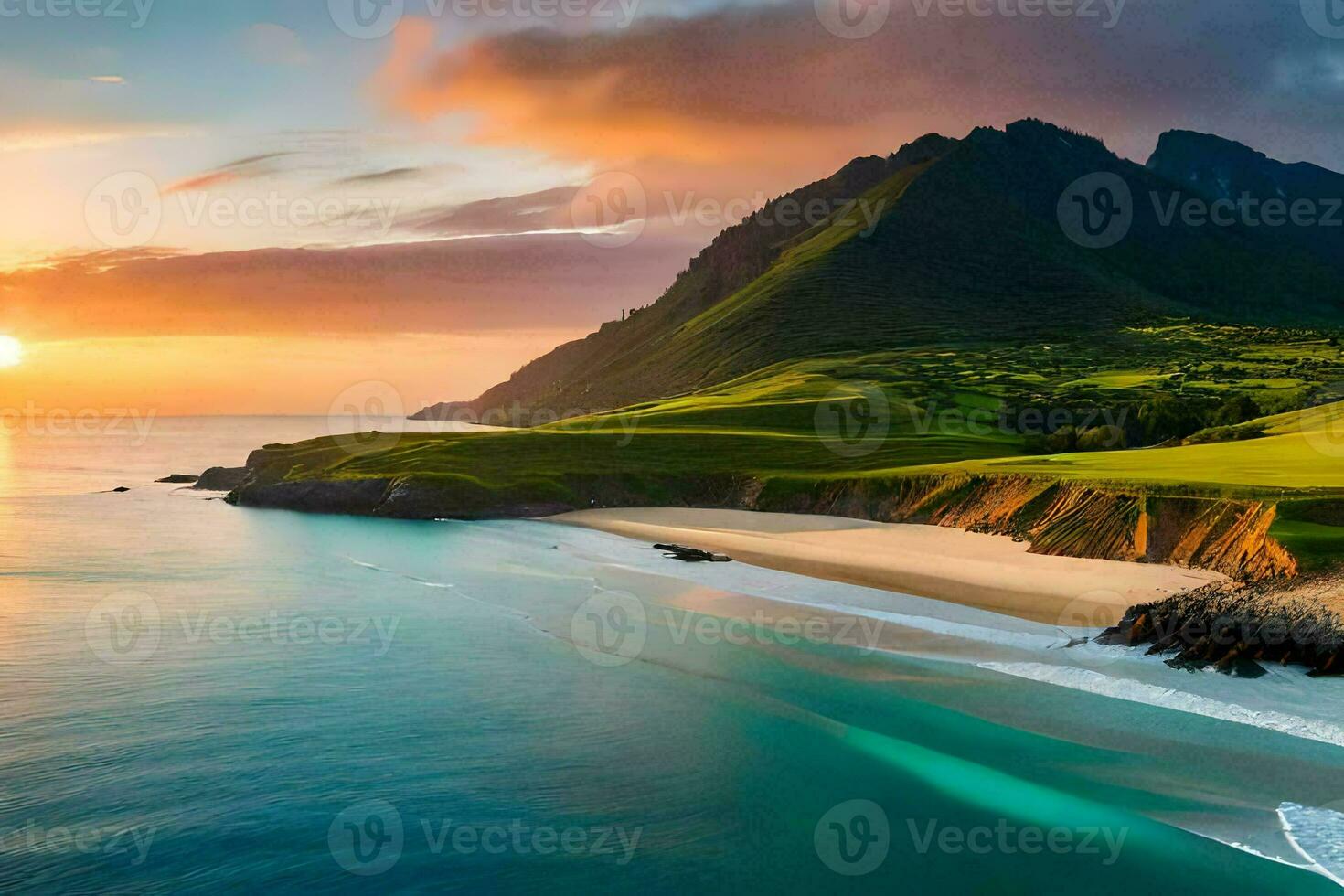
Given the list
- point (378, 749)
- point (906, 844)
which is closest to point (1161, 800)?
point (906, 844)

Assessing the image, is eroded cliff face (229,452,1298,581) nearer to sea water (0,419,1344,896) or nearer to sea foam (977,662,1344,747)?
sea foam (977,662,1344,747)

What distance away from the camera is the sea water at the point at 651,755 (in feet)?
65.9

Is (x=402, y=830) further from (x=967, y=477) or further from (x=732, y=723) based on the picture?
(x=967, y=477)

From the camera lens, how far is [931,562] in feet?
168

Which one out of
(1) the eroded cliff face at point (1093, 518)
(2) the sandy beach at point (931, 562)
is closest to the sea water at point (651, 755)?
(2) the sandy beach at point (931, 562)

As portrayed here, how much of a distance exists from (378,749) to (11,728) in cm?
1163

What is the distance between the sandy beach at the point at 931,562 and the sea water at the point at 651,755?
2.46 m

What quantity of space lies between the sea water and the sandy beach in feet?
8.06

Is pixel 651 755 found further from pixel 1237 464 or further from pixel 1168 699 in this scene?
pixel 1237 464

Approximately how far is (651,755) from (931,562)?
1108 inches

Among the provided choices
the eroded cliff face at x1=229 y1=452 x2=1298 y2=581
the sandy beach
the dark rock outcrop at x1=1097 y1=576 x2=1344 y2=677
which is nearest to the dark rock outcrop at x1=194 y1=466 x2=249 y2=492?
the eroded cliff face at x1=229 y1=452 x2=1298 y2=581

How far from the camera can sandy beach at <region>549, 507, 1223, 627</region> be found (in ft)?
126

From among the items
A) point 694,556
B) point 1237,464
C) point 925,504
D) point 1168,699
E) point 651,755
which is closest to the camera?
point 651,755

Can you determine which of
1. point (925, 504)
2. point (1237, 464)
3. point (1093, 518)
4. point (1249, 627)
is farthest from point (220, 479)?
point (1249, 627)
